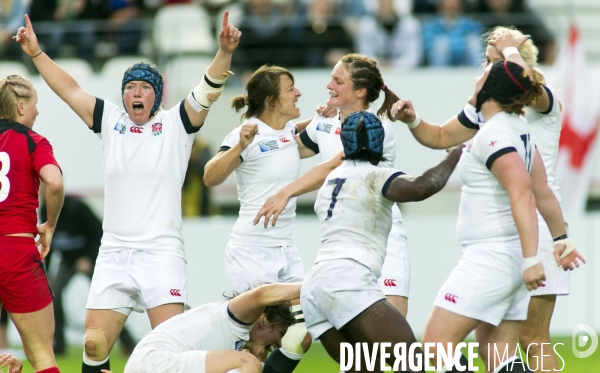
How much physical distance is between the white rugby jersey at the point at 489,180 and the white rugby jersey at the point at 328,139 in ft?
4.27

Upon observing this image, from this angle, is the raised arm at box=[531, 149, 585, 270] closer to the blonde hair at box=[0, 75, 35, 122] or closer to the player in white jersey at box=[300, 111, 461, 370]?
the player in white jersey at box=[300, 111, 461, 370]

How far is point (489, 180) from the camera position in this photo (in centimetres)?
548

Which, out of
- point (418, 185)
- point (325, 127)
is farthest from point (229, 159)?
point (418, 185)

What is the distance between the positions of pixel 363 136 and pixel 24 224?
2.47m

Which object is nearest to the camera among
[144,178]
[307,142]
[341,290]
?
[341,290]

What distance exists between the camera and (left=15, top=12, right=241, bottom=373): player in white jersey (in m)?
6.34

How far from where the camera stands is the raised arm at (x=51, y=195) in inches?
248

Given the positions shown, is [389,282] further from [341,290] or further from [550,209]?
[550,209]

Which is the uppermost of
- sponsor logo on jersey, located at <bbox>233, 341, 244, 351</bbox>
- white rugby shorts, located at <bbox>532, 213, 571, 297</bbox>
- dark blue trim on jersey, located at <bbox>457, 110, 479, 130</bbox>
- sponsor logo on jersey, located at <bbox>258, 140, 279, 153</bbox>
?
dark blue trim on jersey, located at <bbox>457, 110, 479, 130</bbox>

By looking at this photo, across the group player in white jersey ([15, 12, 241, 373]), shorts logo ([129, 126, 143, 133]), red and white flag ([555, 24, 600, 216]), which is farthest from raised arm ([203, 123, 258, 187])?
red and white flag ([555, 24, 600, 216])

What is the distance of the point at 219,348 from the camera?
6.05 m

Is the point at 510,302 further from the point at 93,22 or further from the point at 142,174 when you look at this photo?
the point at 93,22

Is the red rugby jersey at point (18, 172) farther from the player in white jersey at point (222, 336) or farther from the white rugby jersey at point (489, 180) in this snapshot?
the white rugby jersey at point (489, 180)

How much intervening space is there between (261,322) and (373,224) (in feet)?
3.70
